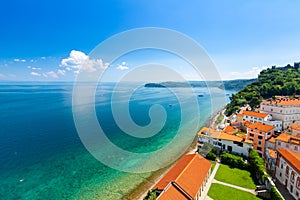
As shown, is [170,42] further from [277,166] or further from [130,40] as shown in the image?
[277,166]

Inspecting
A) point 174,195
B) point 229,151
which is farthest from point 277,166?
point 174,195

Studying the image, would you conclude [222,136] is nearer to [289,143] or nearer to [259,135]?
[259,135]

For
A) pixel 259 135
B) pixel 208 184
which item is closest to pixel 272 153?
pixel 259 135

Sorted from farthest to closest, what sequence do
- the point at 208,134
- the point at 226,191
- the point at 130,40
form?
the point at 208,134 → the point at 226,191 → the point at 130,40

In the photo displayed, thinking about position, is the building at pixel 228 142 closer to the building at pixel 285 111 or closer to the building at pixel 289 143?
the building at pixel 289 143

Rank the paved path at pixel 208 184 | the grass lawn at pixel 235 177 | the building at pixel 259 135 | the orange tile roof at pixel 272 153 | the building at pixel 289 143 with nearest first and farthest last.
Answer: the paved path at pixel 208 184
the grass lawn at pixel 235 177
the orange tile roof at pixel 272 153
the building at pixel 289 143
the building at pixel 259 135

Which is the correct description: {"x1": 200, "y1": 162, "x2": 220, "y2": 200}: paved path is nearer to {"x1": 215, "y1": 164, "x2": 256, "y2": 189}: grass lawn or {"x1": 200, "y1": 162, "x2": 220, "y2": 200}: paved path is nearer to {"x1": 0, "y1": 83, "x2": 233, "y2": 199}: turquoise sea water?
{"x1": 215, "y1": 164, "x2": 256, "y2": 189}: grass lawn

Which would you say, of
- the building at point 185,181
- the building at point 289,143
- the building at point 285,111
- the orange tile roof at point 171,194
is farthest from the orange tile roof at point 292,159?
the building at point 285,111

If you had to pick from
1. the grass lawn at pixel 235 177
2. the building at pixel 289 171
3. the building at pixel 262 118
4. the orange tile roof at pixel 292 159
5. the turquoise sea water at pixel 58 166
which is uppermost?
the building at pixel 262 118
